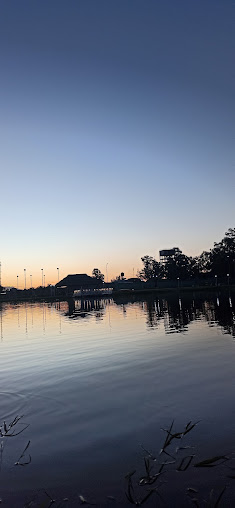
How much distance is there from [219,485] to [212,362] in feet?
34.6

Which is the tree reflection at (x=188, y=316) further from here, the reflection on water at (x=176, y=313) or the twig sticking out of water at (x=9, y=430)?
the twig sticking out of water at (x=9, y=430)

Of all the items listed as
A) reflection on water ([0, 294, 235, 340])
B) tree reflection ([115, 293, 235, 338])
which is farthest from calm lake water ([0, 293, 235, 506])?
reflection on water ([0, 294, 235, 340])

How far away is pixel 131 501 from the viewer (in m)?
5.17

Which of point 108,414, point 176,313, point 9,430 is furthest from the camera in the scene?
point 176,313

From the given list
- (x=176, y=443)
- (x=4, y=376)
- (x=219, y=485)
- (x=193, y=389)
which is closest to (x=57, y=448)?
(x=176, y=443)

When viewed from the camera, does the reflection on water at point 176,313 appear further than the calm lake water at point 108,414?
Yes

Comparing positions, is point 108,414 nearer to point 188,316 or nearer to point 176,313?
point 188,316

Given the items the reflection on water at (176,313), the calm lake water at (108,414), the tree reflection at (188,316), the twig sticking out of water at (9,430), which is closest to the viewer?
the calm lake water at (108,414)

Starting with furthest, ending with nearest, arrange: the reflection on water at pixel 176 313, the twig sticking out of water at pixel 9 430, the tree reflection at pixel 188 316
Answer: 1. the reflection on water at pixel 176 313
2. the tree reflection at pixel 188 316
3. the twig sticking out of water at pixel 9 430

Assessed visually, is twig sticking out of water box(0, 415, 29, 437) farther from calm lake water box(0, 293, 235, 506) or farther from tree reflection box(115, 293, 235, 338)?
tree reflection box(115, 293, 235, 338)

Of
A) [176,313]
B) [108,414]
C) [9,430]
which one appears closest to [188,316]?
[176,313]

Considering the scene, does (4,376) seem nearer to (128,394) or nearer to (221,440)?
(128,394)

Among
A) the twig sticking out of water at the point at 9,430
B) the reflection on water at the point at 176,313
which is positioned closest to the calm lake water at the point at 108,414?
the twig sticking out of water at the point at 9,430

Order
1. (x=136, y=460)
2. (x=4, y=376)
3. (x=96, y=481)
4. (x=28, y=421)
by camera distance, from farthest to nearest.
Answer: (x=4, y=376)
(x=28, y=421)
(x=136, y=460)
(x=96, y=481)
